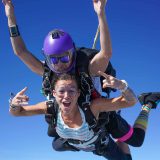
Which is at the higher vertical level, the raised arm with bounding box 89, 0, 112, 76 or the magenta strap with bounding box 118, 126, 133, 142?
the raised arm with bounding box 89, 0, 112, 76

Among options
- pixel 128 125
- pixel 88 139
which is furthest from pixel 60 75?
pixel 128 125

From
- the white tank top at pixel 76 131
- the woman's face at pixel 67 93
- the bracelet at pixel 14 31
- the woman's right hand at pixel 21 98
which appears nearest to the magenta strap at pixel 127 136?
the white tank top at pixel 76 131

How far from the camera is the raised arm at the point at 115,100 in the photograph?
19.0ft

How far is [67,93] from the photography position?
6.57m

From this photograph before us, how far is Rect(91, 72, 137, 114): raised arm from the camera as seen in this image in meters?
5.78

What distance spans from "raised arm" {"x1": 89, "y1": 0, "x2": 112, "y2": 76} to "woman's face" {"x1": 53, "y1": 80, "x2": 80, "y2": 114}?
392 mm

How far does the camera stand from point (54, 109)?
22.4ft

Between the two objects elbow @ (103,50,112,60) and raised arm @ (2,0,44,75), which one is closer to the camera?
elbow @ (103,50,112,60)

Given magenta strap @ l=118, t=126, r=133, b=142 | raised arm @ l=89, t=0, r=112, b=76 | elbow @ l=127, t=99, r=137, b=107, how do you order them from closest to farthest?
1. elbow @ l=127, t=99, r=137, b=107
2. raised arm @ l=89, t=0, r=112, b=76
3. magenta strap @ l=118, t=126, r=133, b=142

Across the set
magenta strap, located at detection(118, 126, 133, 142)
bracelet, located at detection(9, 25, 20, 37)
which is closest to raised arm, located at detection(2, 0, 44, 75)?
bracelet, located at detection(9, 25, 20, 37)

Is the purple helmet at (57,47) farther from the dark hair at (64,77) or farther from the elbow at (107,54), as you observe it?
the elbow at (107,54)

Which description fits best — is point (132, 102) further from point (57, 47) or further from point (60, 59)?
point (57, 47)

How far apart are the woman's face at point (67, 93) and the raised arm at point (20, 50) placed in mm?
469

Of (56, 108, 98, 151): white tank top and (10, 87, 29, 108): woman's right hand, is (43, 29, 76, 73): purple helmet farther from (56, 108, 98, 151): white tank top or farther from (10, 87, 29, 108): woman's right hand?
(56, 108, 98, 151): white tank top
